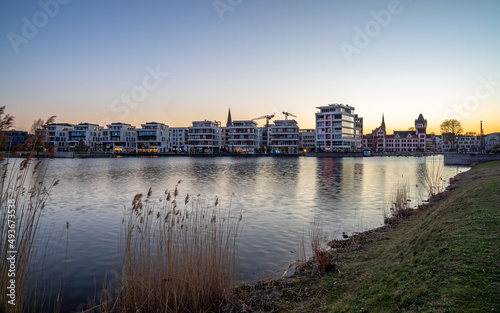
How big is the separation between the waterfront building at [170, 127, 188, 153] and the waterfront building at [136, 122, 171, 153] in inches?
448

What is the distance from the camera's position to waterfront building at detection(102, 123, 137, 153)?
552ft

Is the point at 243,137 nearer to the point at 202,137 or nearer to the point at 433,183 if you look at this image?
the point at 202,137

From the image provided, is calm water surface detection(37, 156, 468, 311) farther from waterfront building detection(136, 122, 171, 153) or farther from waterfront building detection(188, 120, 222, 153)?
waterfront building detection(136, 122, 171, 153)

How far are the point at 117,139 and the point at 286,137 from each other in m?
94.4

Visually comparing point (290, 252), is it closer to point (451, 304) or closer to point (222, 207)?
point (451, 304)

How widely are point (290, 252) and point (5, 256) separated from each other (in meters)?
8.85

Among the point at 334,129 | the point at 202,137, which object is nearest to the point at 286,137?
the point at 334,129

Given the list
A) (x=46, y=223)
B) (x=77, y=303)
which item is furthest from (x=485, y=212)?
(x=46, y=223)

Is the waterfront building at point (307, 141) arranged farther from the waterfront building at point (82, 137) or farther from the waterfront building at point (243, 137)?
the waterfront building at point (82, 137)

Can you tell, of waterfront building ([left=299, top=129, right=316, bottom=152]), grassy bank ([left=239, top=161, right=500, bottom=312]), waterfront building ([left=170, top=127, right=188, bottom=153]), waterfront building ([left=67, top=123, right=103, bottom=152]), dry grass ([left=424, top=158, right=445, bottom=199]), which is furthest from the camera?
waterfront building ([left=170, top=127, right=188, bottom=153])

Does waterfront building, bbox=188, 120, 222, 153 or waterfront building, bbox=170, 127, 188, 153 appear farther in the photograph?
waterfront building, bbox=170, 127, 188, 153

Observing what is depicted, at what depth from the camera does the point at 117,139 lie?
168 m

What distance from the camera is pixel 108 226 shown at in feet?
53.6

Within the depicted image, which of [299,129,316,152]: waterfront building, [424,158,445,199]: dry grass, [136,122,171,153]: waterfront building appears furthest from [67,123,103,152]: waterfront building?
[424,158,445,199]: dry grass
